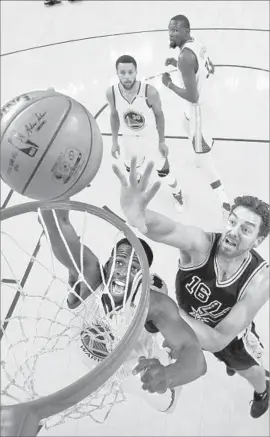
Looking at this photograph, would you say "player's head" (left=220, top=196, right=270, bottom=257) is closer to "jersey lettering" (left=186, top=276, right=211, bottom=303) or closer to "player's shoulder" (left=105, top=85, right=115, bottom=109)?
"jersey lettering" (left=186, top=276, right=211, bottom=303)

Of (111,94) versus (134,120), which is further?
(134,120)

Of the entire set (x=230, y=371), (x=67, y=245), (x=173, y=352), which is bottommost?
(x=230, y=371)

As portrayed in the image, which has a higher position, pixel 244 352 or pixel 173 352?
pixel 173 352

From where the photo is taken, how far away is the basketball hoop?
1373 millimetres

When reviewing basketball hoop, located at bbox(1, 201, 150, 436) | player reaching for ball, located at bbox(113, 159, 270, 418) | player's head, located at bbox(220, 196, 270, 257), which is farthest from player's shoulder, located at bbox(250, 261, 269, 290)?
basketball hoop, located at bbox(1, 201, 150, 436)

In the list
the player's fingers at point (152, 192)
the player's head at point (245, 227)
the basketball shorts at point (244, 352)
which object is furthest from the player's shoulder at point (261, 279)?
the player's fingers at point (152, 192)

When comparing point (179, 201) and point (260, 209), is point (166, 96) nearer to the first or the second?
point (179, 201)

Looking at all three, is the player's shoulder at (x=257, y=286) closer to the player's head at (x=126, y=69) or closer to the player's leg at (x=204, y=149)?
the player's leg at (x=204, y=149)

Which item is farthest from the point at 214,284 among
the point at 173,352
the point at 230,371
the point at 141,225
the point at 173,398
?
the point at 230,371

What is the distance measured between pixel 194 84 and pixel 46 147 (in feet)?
5.33

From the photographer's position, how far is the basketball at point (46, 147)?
182cm

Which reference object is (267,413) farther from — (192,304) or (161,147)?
(161,147)

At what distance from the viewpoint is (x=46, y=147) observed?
1.82 metres

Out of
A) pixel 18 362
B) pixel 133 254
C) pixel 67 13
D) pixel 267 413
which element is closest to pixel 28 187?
pixel 133 254
